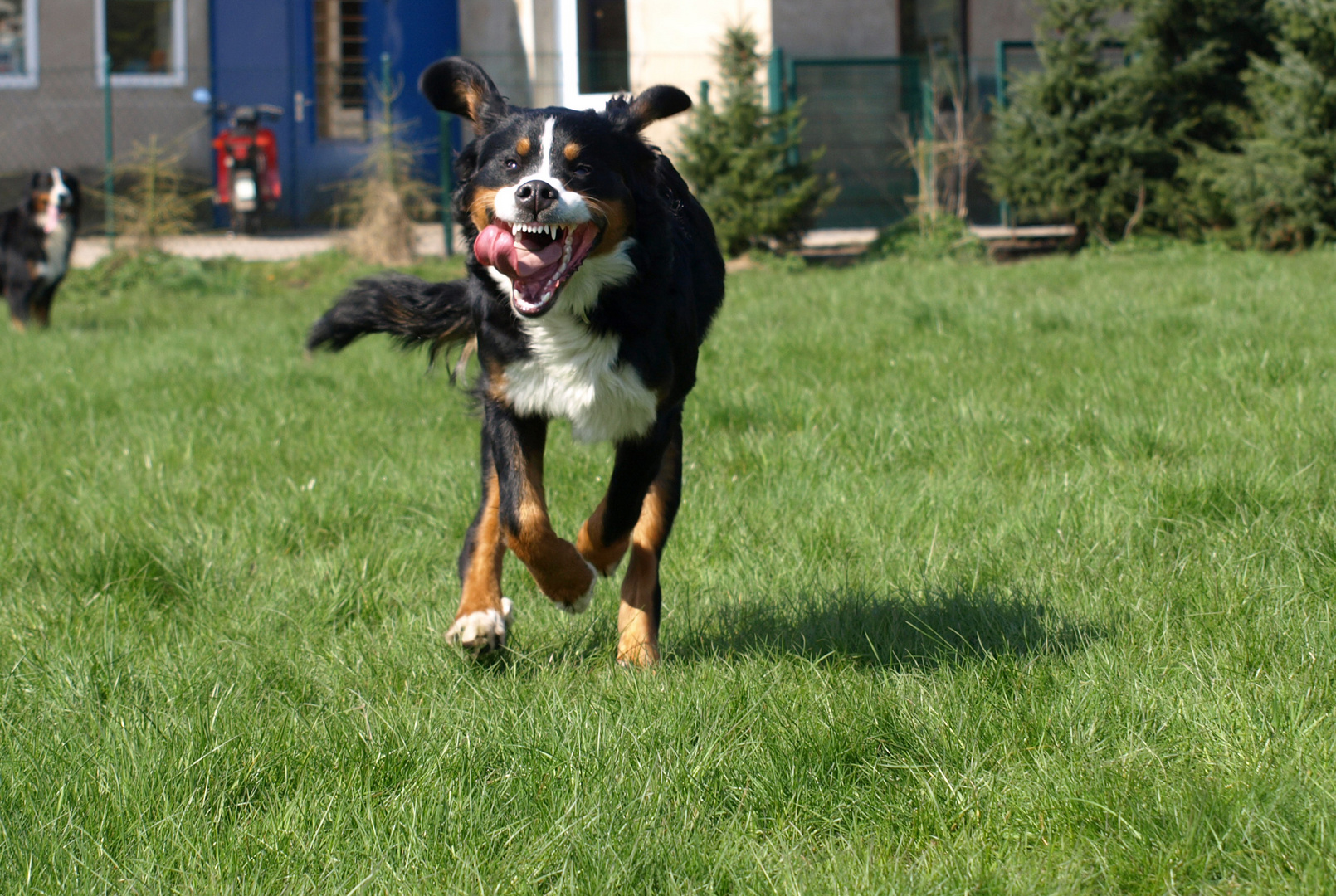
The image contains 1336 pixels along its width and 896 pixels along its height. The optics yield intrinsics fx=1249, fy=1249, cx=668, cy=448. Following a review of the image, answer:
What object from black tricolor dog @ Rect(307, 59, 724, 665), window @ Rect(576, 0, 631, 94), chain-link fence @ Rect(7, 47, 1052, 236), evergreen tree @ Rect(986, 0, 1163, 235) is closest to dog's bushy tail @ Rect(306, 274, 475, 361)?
black tricolor dog @ Rect(307, 59, 724, 665)

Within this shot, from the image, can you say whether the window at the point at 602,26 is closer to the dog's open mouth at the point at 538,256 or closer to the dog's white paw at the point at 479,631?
the dog's open mouth at the point at 538,256

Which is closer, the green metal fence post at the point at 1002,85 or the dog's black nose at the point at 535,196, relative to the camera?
the dog's black nose at the point at 535,196

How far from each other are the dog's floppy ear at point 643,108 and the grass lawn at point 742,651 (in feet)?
4.31

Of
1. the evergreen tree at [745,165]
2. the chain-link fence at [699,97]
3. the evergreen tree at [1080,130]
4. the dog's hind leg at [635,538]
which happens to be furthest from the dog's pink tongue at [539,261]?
the chain-link fence at [699,97]

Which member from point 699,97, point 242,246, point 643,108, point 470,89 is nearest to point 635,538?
point 643,108

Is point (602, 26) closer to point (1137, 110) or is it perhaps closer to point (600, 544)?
point (1137, 110)

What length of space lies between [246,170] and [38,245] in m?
6.43

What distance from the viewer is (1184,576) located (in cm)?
332

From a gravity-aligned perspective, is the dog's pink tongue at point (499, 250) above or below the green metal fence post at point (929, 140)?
below

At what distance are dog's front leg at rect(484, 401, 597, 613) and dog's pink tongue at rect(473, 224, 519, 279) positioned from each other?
1.17 feet

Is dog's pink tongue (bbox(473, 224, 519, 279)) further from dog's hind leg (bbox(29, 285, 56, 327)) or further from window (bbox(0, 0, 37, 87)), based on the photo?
window (bbox(0, 0, 37, 87))

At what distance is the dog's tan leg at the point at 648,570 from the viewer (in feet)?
10.1

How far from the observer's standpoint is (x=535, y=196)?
9.00 feet

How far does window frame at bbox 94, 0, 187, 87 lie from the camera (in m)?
17.8
